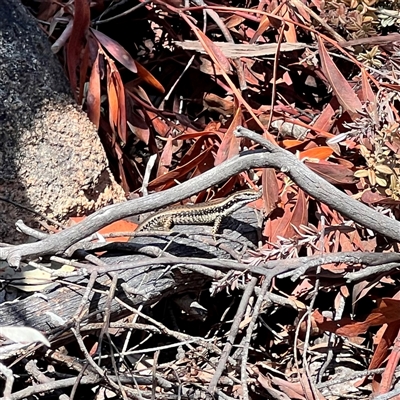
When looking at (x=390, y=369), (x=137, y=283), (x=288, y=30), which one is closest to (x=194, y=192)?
(x=137, y=283)

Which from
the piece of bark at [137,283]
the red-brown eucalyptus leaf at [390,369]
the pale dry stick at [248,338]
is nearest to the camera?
the pale dry stick at [248,338]

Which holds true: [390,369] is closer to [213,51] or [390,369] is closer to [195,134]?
[195,134]

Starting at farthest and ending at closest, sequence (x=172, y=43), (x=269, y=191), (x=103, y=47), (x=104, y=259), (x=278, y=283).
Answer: (x=172, y=43)
(x=103, y=47)
(x=278, y=283)
(x=269, y=191)
(x=104, y=259)

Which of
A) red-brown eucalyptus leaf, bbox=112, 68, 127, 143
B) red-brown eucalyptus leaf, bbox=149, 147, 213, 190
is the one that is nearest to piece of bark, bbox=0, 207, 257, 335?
red-brown eucalyptus leaf, bbox=149, 147, 213, 190

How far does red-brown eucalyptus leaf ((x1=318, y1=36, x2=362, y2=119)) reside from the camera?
2449mm

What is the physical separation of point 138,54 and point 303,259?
1631 mm

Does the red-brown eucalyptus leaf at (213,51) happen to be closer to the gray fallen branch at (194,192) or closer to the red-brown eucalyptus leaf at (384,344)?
the gray fallen branch at (194,192)

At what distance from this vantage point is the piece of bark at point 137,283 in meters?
2.02

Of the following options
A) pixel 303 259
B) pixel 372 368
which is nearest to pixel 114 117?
pixel 303 259

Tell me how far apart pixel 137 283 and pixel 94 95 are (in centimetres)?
87

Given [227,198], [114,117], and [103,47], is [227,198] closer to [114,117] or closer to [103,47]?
[114,117]

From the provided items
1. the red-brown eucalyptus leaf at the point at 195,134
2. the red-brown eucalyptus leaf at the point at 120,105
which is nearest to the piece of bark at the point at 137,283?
the red-brown eucalyptus leaf at the point at 195,134

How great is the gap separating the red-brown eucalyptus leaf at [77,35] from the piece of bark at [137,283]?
758mm

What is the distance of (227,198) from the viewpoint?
260 cm
